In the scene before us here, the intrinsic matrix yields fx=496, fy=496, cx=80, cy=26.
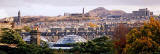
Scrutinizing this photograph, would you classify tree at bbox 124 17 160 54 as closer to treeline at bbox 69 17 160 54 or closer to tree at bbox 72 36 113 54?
treeline at bbox 69 17 160 54

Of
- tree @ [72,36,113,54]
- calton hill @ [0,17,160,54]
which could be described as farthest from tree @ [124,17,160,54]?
tree @ [72,36,113,54]

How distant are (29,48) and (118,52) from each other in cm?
533

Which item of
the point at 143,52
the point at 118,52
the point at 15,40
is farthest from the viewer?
the point at 15,40

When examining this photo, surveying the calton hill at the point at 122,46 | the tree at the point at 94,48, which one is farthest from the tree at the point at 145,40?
the tree at the point at 94,48

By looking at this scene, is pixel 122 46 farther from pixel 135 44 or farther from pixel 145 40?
pixel 145 40

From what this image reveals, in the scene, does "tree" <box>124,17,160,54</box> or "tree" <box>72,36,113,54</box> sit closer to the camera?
"tree" <box>124,17,160,54</box>

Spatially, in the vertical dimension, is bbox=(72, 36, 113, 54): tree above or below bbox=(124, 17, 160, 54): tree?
below

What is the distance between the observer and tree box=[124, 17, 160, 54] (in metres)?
28.0

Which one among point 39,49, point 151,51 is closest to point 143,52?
point 151,51

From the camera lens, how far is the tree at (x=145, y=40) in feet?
91.8

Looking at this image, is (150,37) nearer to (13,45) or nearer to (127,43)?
(127,43)

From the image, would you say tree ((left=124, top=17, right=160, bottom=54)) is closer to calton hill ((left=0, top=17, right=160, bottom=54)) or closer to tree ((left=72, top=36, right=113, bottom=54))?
calton hill ((left=0, top=17, right=160, bottom=54))

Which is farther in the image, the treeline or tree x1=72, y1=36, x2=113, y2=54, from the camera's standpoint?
tree x1=72, y1=36, x2=113, y2=54

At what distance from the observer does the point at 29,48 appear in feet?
95.8
